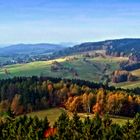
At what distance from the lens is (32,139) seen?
4587 inches

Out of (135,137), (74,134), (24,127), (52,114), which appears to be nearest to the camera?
(135,137)

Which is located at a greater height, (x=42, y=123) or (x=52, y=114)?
(x=42, y=123)

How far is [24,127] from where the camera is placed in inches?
4875

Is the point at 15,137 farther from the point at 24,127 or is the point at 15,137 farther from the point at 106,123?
the point at 106,123

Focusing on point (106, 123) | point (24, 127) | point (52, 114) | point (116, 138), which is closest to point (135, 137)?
point (116, 138)

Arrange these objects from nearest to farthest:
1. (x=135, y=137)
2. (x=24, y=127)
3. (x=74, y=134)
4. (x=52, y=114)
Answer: (x=135, y=137) < (x=74, y=134) < (x=24, y=127) < (x=52, y=114)

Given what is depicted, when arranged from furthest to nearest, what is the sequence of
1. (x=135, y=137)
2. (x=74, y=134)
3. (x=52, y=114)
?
(x=52, y=114)
(x=74, y=134)
(x=135, y=137)

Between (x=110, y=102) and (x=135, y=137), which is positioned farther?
(x=110, y=102)

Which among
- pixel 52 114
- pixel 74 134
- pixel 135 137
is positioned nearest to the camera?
pixel 135 137

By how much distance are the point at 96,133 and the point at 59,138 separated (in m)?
10.0

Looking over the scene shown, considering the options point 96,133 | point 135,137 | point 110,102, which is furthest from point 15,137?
point 110,102

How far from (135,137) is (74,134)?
1703 centimetres

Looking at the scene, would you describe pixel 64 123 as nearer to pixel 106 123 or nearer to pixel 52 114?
pixel 106 123

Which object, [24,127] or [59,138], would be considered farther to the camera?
[24,127]
